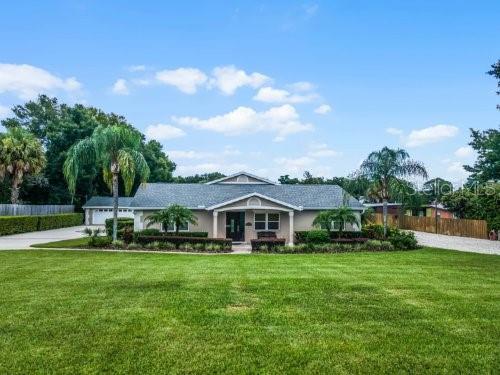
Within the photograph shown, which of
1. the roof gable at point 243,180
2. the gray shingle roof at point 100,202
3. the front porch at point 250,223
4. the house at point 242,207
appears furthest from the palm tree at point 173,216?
the gray shingle roof at point 100,202

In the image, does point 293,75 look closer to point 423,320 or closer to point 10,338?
point 423,320

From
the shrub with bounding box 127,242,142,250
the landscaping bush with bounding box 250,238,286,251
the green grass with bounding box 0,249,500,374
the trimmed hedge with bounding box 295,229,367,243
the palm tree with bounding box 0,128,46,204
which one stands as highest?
the palm tree with bounding box 0,128,46,204

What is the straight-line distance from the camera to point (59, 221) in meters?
44.7

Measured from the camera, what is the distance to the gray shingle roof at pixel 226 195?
30.1 meters

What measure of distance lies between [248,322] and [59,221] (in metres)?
42.5

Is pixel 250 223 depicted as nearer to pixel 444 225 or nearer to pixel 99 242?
pixel 99 242

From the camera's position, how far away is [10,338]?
21.2ft

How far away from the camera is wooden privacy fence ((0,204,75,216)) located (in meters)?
36.5

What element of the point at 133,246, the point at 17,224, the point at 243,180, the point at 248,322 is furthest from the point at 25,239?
the point at 248,322

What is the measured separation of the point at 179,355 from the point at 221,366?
68 cm

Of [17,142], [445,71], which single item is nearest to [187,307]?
[445,71]

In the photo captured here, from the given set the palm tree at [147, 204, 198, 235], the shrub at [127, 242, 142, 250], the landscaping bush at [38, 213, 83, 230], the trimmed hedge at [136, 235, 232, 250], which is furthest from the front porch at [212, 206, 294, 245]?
the landscaping bush at [38, 213, 83, 230]

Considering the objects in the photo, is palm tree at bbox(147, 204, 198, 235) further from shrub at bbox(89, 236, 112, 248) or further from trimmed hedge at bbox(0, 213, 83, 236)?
trimmed hedge at bbox(0, 213, 83, 236)

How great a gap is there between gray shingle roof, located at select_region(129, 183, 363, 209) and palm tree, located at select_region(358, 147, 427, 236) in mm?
2794
